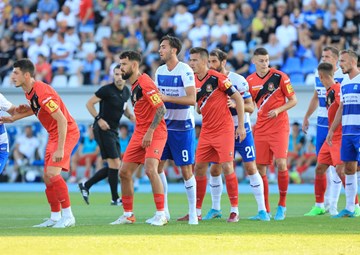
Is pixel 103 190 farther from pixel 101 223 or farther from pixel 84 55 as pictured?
pixel 101 223

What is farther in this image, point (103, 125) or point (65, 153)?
point (103, 125)

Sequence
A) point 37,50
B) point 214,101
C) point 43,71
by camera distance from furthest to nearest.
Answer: point 37,50 → point 43,71 → point 214,101

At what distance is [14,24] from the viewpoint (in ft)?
105

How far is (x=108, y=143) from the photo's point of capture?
18438 mm

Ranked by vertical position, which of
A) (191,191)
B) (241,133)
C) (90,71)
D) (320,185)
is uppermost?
(90,71)

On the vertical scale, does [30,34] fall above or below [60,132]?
above

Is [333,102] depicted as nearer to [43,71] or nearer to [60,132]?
[60,132]

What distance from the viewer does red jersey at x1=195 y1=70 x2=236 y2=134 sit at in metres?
13.7

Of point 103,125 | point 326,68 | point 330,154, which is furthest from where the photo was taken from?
point 103,125

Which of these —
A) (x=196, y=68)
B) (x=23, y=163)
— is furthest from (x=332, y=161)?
(x=23, y=163)

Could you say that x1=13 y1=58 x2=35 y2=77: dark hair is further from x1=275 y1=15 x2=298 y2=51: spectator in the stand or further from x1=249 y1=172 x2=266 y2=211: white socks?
x1=275 y1=15 x2=298 y2=51: spectator in the stand

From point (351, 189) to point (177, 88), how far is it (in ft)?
11.0

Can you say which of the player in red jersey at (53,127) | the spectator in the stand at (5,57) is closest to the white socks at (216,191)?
the player in red jersey at (53,127)

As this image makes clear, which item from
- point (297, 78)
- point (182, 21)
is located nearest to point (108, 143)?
point (297, 78)
